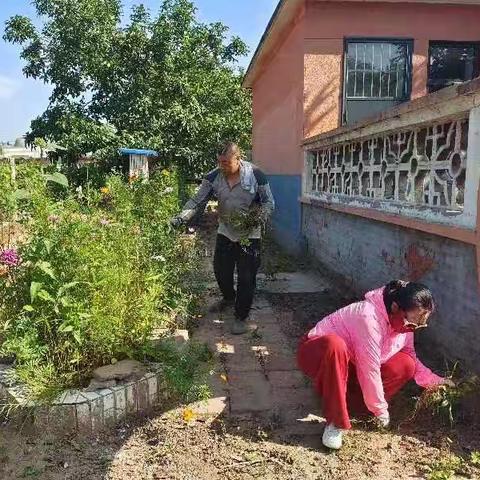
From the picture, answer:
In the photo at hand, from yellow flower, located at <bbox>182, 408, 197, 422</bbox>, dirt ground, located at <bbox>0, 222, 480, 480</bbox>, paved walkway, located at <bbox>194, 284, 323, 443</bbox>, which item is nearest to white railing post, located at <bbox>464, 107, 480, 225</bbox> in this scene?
dirt ground, located at <bbox>0, 222, 480, 480</bbox>

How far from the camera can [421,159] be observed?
373 cm

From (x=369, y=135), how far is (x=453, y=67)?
3.82 m

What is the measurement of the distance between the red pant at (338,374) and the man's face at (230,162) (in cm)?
187

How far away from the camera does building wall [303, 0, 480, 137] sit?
7.18 m

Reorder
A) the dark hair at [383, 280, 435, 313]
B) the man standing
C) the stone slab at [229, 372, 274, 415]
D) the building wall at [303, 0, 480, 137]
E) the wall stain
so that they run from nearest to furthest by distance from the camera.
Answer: the dark hair at [383, 280, 435, 313] → the stone slab at [229, 372, 274, 415] → the wall stain → the man standing → the building wall at [303, 0, 480, 137]

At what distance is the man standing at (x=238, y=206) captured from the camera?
4512 millimetres

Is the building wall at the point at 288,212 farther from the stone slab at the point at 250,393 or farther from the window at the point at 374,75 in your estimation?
the stone slab at the point at 250,393

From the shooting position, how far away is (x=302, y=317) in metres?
5.07

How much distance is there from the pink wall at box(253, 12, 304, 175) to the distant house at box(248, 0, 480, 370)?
0.03m

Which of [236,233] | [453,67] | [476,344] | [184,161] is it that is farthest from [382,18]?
[184,161]

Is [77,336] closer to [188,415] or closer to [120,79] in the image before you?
[188,415]

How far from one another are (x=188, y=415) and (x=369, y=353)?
108cm

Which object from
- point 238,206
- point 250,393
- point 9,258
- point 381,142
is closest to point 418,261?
point 381,142

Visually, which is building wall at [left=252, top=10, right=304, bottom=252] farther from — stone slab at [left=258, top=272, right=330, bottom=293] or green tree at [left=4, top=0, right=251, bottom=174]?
green tree at [left=4, top=0, right=251, bottom=174]
